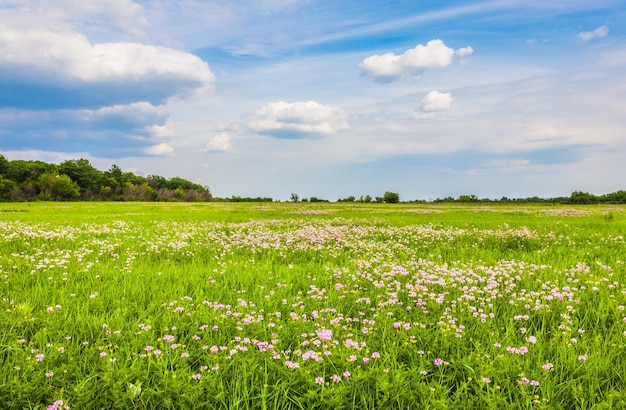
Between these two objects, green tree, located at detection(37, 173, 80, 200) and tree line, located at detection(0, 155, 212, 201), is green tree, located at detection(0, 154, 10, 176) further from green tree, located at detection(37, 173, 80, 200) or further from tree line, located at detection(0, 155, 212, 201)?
green tree, located at detection(37, 173, 80, 200)

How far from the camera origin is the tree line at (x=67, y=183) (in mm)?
103188

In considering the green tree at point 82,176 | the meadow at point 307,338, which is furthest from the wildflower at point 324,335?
the green tree at point 82,176

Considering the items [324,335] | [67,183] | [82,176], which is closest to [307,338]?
[324,335]

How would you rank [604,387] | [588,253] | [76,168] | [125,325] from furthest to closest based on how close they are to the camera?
[76,168], [588,253], [125,325], [604,387]

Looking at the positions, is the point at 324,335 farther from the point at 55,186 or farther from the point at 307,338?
the point at 55,186

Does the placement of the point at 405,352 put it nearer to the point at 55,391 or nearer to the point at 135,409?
the point at 135,409

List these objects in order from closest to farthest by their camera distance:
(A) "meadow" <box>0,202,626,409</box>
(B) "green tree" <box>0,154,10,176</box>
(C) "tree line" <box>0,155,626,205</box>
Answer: (A) "meadow" <box>0,202,626,409</box>
(C) "tree line" <box>0,155,626,205</box>
(B) "green tree" <box>0,154,10,176</box>

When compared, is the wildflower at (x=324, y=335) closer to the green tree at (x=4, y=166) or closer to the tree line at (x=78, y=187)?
the tree line at (x=78, y=187)

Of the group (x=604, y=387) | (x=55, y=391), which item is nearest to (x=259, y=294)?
(x=55, y=391)

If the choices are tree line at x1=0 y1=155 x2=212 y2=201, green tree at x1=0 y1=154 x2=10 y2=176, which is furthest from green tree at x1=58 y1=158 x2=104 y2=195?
green tree at x1=0 y1=154 x2=10 y2=176

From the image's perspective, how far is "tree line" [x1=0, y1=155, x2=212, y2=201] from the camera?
103188 mm

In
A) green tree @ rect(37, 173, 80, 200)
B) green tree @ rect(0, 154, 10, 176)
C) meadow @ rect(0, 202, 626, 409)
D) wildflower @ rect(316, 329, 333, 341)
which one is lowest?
meadow @ rect(0, 202, 626, 409)

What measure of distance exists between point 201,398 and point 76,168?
145 m

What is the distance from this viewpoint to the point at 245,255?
9.63m
